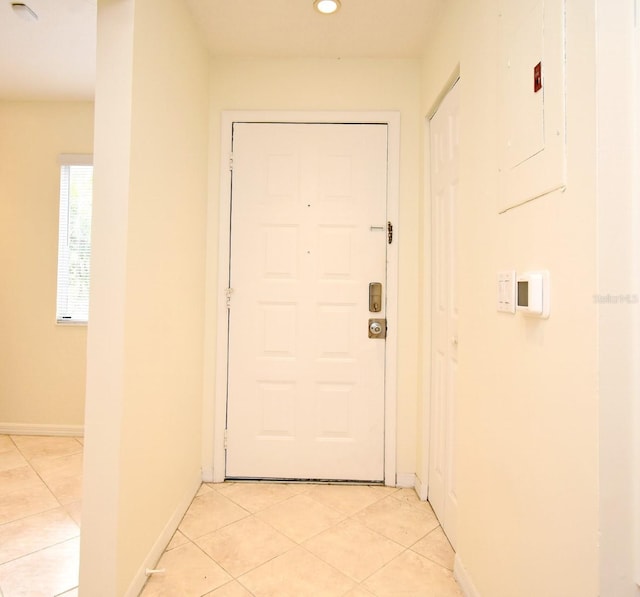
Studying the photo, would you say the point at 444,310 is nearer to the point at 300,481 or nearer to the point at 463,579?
the point at 463,579

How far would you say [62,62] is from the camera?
2.51 metres

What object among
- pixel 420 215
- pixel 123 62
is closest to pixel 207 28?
pixel 123 62

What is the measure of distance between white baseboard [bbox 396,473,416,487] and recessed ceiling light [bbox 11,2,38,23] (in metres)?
3.22

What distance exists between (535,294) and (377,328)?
1363 mm

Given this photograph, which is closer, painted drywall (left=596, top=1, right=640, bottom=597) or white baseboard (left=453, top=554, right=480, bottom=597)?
painted drywall (left=596, top=1, right=640, bottom=597)

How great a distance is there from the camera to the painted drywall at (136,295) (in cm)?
131

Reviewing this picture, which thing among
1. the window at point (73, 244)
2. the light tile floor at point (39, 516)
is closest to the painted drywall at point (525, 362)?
the light tile floor at point (39, 516)

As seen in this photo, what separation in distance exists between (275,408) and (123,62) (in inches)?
72.0

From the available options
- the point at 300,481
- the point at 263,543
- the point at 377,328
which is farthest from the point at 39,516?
the point at 377,328

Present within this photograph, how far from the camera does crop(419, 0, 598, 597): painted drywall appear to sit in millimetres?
823

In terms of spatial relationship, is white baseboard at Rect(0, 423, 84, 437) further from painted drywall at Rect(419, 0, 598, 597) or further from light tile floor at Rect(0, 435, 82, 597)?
painted drywall at Rect(419, 0, 598, 597)

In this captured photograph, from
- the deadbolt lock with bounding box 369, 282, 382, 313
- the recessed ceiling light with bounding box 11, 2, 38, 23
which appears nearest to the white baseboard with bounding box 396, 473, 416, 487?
the deadbolt lock with bounding box 369, 282, 382, 313

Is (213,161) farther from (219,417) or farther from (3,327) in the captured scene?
(3,327)

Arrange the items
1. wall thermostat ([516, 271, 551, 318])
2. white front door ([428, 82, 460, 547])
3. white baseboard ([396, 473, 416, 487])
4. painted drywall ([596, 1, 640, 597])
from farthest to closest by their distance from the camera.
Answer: white baseboard ([396, 473, 416, 487]) < white front door ([428, 82, 460, 547]) < wall thermostat ([516, 271, 551, 318]) < painted drywall ([596, 1, 640, 597])
